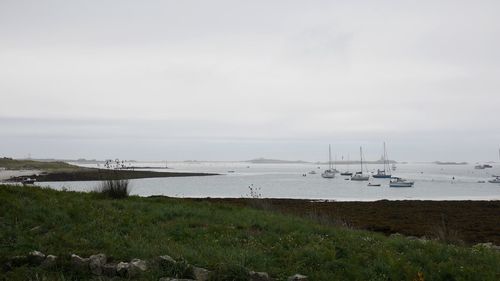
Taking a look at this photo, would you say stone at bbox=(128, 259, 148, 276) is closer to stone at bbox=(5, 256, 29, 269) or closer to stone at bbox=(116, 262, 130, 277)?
stone at bbox=(116, 262, 130, 277)

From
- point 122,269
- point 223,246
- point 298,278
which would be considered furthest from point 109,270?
point 298,278

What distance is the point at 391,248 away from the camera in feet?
34.5

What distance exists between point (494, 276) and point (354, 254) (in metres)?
2.64

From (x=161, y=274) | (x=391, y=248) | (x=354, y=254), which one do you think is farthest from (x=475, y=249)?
(x=161, y=274)

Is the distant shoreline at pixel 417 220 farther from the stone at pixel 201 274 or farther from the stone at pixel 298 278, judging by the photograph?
the stone at pixel 201 274

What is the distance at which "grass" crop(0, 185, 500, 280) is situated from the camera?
28.2ft

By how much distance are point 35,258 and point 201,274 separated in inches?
121

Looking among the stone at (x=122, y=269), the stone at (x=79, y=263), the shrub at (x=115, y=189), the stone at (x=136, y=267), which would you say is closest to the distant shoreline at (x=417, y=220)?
the shrub at (x=115, y=189)

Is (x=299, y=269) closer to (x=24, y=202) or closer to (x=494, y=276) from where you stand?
(x=494, y=276)

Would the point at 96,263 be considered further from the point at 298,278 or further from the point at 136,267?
the point at 298,278

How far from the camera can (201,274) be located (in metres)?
8.02

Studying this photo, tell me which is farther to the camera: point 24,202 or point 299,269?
point 24,202

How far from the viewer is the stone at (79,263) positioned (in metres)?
8.19

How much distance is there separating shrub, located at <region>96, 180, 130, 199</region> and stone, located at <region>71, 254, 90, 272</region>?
9.43 m
